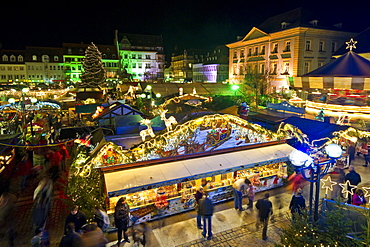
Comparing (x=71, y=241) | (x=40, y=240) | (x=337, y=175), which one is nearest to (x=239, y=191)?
(x=71, y=241)

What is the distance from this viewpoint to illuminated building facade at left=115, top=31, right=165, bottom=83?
6850 centimetres

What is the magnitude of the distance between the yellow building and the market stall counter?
2797cm

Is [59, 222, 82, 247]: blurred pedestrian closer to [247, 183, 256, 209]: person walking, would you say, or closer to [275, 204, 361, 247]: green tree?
[275, 204, 361, 247]: green tree

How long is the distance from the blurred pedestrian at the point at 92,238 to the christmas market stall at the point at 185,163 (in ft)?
2.98

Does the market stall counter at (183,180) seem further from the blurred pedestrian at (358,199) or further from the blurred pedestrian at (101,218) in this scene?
the blurred pedestrian at (358,199)

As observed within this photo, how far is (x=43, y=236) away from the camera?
21.9 ft

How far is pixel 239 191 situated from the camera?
8.62 metres

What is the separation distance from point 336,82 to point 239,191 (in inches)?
417

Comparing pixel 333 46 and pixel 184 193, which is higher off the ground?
pixel 333 46

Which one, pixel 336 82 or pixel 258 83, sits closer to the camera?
pixel 336 82

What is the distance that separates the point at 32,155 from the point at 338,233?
14.0 m

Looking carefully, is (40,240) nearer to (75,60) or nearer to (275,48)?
(275,48)

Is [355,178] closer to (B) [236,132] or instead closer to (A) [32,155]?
(B) [236,132]

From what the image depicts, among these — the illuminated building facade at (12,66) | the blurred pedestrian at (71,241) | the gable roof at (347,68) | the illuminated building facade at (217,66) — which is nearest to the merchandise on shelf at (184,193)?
the blurred pedestrian at (71,241)
